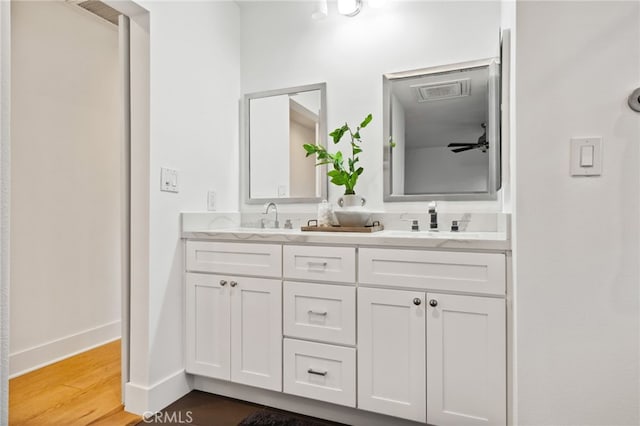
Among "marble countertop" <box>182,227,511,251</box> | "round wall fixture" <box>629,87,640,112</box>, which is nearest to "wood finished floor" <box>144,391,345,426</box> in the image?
"marble countertop" <box>182,227,511,251</box>

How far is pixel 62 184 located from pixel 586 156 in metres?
2.80

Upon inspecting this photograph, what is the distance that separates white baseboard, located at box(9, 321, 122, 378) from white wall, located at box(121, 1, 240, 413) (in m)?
0.89

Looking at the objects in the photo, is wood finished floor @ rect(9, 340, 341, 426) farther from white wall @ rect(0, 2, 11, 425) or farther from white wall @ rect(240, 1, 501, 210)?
white wall @ rect(240, 1, 501, 210)

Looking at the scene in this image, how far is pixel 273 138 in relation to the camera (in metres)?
2.43

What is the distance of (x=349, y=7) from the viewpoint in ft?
6.99

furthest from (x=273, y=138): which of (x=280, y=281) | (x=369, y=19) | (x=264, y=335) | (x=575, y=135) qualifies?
(x=575, y=135)

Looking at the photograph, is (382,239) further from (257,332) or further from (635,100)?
(635,100)

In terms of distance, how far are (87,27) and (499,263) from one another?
2999 mm

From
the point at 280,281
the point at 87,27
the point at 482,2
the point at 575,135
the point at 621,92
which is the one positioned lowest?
the point at 280,281

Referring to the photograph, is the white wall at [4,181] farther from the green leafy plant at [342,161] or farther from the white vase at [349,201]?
the white vase at [349,201]

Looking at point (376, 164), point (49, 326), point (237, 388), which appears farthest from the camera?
point (49, 326)

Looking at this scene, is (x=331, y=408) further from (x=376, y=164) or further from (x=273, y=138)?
(x=273, y=138)

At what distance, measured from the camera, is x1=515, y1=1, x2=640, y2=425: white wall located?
0.99m

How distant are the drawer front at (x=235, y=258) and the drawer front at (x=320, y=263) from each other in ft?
0.21
